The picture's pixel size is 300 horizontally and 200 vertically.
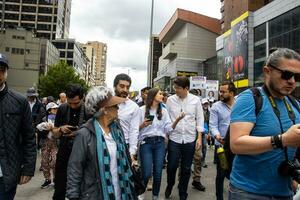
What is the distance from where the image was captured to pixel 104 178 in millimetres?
3213

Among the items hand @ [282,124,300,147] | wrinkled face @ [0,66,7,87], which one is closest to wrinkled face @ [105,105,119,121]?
wrinkled face @ [0,66,7,87]

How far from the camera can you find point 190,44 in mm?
76062

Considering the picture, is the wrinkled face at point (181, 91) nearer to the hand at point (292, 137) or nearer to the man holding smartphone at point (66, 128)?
the man holding smartphone at point (66, 128)

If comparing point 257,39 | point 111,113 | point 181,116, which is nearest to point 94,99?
point 111,113

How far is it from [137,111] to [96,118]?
1849 mm

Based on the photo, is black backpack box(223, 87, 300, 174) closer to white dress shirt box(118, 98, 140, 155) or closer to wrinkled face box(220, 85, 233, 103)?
white dress shirt box(118, 98, 140, 155)

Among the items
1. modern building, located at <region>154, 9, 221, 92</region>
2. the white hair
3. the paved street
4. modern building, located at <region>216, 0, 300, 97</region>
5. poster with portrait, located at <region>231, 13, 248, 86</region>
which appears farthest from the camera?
modern building, located at <region>154, 9, 221, 92</region>

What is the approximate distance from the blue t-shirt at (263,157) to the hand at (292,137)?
0.29 m

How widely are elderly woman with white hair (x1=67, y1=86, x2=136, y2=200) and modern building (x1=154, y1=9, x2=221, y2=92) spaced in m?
68.5

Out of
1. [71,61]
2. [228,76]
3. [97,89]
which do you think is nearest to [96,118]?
[97,89]

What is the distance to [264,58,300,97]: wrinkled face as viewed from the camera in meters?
2.57

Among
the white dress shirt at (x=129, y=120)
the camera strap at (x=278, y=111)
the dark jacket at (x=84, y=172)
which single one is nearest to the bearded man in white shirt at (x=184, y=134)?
the white dress shirt at (x=129, y=120)

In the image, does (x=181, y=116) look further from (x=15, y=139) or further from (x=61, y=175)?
(x=15, y=139)

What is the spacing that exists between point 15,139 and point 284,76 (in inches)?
92.2
